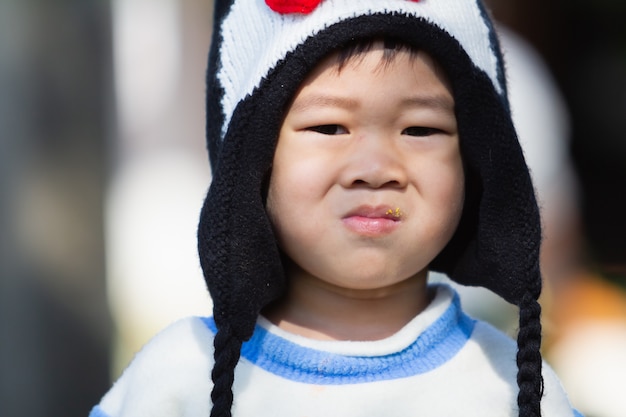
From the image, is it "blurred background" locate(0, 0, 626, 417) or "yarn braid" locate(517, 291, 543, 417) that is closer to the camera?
"yarn braid" locate(517, 291, 543, 417)

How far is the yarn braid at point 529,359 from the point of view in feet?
5.84

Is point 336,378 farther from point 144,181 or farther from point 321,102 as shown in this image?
point 144,181

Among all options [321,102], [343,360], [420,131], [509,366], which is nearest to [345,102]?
[321,102]

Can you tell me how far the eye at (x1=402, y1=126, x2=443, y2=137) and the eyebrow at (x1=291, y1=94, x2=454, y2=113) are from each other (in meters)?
0.04

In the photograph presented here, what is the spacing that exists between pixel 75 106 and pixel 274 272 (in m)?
1.80

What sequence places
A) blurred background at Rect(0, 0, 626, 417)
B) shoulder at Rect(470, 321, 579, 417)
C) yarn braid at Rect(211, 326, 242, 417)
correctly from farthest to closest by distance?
blurred background at Rect(0, 0, 626, 417)
shoulder at Rect(470, 321, 579, 417)
yarn braid at Rect(211, 326, 242, 417)

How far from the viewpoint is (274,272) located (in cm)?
191

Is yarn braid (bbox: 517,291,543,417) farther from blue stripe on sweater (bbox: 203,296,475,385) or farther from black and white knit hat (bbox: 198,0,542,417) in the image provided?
blue stripe on sweater (bbox: 203,296,475,385)

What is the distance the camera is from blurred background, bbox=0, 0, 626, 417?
3.36 m

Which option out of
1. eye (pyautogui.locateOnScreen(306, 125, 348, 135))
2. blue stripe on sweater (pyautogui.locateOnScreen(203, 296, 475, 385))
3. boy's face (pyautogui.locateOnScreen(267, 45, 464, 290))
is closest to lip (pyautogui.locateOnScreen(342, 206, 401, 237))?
boy's face (pyautogui.locateOnScreen(267, 45, 464, 290))

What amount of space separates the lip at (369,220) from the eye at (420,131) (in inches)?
5.8

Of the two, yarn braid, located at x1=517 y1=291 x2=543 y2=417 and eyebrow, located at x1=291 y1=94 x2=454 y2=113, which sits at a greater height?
eyebrow, located at x1=291 y1=94 x2=454 y2=113

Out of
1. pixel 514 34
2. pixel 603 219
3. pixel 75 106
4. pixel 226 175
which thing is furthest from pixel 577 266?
pixel 226 175

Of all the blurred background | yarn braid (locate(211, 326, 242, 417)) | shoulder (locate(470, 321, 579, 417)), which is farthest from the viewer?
the blurred background
